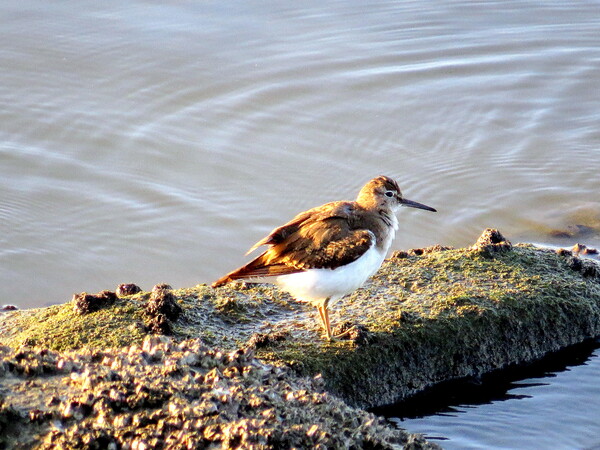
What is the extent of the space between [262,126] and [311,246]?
3442mm

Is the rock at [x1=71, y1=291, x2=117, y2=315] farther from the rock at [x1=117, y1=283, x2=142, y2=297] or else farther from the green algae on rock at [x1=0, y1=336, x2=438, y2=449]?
the green algae on rock at [x1=0, y1=336, x2=438, y2=449]

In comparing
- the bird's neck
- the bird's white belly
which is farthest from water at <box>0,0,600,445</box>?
the bird's white belly

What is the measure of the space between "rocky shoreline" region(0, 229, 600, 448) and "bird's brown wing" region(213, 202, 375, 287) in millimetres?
328

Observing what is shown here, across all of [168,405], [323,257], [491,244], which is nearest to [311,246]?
[323,257]

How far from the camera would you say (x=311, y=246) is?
608cm

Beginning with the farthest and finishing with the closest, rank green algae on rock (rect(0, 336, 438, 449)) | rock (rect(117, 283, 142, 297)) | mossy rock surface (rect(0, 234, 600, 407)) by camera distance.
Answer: rock (rect(117, 283, 142, 297)) → mossy rock surface (rect(0, 234, 600, 407)) → green algae on rock (rect(0, 336, 438, 449))

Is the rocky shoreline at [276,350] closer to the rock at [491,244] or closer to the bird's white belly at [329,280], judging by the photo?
the rock at [491,244]

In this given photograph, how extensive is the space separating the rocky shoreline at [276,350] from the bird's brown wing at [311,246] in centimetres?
33

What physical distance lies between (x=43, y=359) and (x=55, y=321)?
130cm

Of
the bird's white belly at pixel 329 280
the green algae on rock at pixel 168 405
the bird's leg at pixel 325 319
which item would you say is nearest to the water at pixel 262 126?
the bird's white belly at pixel 329 280

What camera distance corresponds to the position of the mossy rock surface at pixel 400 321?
18.4 feet

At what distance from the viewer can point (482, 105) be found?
9906 mm

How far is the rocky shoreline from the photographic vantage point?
406 cm

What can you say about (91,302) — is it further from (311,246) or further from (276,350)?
(311,246)
